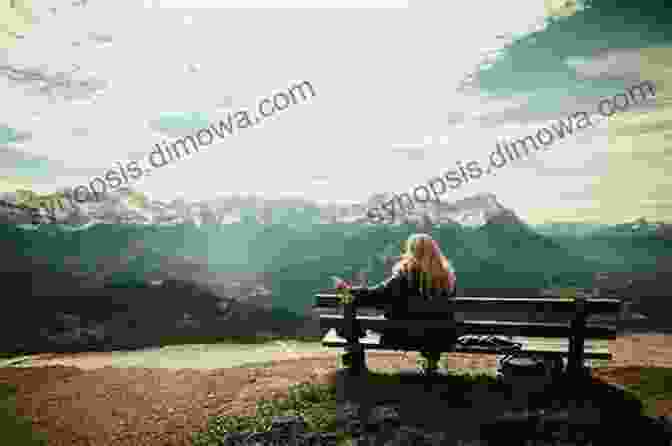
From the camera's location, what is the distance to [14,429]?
7.25 metres

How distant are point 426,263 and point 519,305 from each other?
60.3 inches

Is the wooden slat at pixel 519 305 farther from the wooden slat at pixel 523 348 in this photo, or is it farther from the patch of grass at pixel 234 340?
the patch of grass at pixel 234 340

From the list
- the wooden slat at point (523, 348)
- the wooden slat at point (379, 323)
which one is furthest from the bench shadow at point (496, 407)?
the wooden slat at point (379, 323)

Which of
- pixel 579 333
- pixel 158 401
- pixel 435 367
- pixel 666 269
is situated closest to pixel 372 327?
pixel 435 367

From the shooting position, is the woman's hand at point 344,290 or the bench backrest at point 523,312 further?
the woman's hand at point 344,290

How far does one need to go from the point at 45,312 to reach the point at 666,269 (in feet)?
605

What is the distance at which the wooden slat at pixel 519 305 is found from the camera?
6.29m

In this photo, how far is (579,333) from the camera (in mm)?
6434

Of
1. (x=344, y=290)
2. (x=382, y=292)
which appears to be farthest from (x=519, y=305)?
(x=344, y=290)

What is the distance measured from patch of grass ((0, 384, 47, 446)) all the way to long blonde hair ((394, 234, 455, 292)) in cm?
645

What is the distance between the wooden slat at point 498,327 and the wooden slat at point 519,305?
24 centimetres

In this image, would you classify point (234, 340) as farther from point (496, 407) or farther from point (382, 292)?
point (496, 407)

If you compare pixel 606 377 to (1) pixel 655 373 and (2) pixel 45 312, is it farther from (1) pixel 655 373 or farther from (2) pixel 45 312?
(2) pixel 45 312

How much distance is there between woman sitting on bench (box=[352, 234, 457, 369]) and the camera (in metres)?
7.04
